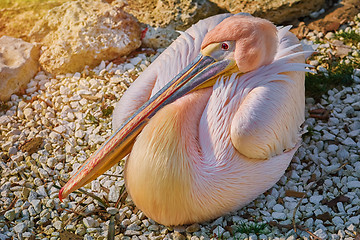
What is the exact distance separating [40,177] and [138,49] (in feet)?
5.73

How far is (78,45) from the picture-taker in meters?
4.63

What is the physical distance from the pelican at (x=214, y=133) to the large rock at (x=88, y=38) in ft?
4.94

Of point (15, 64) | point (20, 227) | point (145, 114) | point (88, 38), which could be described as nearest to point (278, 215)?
point (145, 114)

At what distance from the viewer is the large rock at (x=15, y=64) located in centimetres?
453

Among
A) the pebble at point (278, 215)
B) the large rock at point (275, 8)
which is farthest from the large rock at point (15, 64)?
the pebble at point (278, 215)

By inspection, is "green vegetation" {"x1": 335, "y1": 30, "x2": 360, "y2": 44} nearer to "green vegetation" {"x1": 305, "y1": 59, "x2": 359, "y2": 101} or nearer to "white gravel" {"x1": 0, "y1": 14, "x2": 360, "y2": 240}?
"white gravel" {"x1": 0, "y1": 14, "x2": 360, "y2": 240}

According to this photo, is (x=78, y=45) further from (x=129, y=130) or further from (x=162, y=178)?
(x=162, y=178)

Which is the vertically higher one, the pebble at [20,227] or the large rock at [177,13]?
the large rock at [177,13]

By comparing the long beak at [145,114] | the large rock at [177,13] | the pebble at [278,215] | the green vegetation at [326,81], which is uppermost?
the long beak at [145,114]

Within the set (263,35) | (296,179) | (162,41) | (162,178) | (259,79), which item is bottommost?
(296,179)

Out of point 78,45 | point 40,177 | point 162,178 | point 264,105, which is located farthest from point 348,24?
point 40,177

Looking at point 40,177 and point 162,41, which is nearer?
point 40,177

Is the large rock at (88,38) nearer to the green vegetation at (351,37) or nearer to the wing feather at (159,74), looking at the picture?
the wing feather at (159,74)

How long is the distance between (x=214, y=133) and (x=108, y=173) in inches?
44.1
